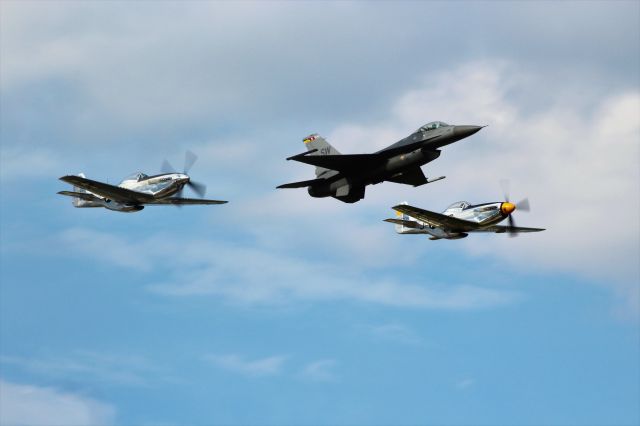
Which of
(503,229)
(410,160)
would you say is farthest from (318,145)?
(503,229)

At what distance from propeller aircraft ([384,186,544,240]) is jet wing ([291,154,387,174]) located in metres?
4.31

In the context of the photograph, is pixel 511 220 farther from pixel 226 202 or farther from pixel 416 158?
pixel 226 202

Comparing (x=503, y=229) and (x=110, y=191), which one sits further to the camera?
(x=503, y=229)

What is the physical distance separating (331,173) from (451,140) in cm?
1082

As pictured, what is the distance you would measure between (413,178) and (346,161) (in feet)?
23.4

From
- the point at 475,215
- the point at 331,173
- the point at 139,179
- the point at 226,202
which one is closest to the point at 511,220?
the point at 475,215

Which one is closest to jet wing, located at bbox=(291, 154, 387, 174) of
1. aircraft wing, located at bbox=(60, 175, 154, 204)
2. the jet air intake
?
the jet air intake

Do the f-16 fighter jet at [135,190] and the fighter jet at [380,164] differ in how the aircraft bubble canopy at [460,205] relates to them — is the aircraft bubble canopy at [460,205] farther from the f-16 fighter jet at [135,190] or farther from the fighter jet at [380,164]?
the f-16 fighter jet at [135,190]

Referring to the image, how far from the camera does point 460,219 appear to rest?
79.3 m

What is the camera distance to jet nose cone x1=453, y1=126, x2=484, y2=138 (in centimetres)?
7619

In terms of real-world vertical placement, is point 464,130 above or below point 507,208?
above

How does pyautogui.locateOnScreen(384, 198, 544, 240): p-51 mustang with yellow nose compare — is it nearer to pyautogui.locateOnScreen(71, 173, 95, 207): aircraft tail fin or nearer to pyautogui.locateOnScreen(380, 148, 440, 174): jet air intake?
pyautogui.locateOnScreen(380, 148, 440, 174): jet air intake

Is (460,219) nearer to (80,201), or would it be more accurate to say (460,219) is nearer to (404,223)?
(404,223)

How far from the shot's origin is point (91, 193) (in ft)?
253
